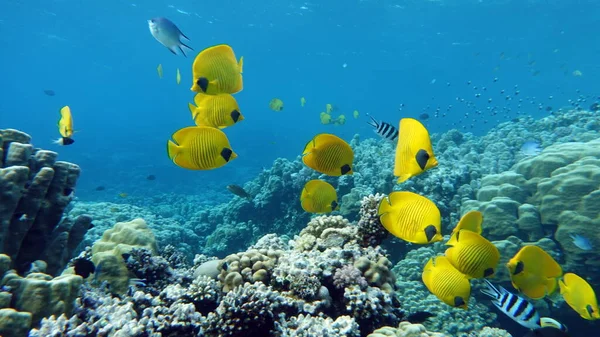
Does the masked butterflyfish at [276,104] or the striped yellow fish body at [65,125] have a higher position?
the masked butterflyfish at [276,104]

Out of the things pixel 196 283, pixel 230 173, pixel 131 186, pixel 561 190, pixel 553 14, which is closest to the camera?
pixel 196 283

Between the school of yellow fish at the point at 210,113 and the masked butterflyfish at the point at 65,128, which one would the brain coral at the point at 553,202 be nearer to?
the school of yellow fish at the point at 210,113

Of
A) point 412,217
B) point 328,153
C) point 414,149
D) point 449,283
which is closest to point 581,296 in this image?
point 449,283

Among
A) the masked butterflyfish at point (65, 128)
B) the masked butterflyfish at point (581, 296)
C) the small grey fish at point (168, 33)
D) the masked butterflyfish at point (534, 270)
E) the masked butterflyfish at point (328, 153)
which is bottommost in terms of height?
the masked butterflyfish at point (581, 296)

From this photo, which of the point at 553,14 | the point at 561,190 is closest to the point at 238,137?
the point at 553,14

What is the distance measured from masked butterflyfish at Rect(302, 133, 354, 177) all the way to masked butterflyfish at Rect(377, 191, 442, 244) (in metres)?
0.71

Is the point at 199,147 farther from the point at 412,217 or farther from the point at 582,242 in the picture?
the point at 582,242

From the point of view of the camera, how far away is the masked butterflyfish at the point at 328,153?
3.58 meters

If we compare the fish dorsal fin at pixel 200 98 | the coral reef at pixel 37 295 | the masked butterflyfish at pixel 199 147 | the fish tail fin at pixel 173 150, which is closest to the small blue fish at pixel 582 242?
the masked butterflyfish at pixel 199 147

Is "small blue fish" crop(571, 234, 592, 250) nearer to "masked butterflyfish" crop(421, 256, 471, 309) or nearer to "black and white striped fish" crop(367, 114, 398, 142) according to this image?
"black and white striped fish" crop(367, 114, 398, 142)

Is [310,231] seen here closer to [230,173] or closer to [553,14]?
[230,173]

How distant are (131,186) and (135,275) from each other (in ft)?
80.2

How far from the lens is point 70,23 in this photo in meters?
45.8

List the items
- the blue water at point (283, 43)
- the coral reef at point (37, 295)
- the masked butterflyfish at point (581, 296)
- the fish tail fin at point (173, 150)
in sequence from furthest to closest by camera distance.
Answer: the blue water at point (283, 43), the masked butterflyfish at point (581, 296), the fish tail fin at point (173, 150), the coral reef at point (37, 295)
